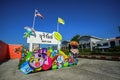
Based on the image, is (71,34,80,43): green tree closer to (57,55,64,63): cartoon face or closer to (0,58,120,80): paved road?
(57,55,64,63): cartoon face

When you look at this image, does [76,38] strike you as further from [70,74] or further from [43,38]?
[70,74]

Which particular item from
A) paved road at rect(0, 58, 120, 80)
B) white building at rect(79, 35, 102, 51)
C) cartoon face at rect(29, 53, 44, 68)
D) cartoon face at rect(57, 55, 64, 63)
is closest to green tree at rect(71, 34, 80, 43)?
white building at rect(79, 35, 102, 51)

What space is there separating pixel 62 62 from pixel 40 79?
150 inches

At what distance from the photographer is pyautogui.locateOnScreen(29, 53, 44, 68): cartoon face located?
710 cm

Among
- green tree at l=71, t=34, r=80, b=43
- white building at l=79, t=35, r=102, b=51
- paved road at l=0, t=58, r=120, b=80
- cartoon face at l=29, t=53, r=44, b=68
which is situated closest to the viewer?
paved road at l=0, t=58, r=120, b=80

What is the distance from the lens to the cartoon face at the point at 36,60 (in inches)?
280

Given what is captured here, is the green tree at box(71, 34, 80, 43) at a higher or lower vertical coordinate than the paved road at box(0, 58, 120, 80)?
higher

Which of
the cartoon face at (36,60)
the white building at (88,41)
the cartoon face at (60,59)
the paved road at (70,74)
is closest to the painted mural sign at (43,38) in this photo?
the cartoon face at (36,60)

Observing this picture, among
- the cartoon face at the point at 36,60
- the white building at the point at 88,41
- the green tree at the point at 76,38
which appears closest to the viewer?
the cartoon face at the point at 36,60

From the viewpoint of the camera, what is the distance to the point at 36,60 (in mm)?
7336

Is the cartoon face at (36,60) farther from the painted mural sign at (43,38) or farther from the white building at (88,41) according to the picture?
the white building at (88,41)

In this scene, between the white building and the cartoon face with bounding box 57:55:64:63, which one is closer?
the cartoon face with bounding box 57:55:64:63

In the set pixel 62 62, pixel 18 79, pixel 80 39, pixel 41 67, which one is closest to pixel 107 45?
pixel 80 39

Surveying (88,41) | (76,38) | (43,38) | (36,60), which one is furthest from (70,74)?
(76,38)
